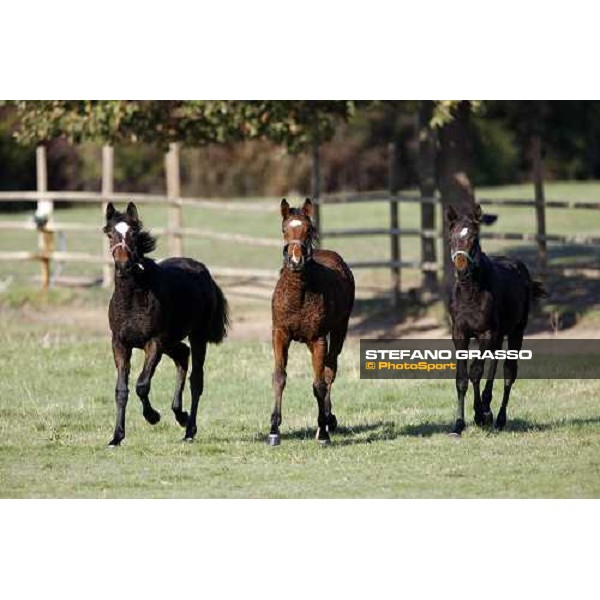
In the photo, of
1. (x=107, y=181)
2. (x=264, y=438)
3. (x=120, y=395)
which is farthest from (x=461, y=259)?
(x=107, y=181)

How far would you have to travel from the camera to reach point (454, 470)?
33.4 feet

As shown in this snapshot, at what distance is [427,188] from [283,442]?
9793mm

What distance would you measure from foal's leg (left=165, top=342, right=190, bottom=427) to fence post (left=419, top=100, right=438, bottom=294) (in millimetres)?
8311

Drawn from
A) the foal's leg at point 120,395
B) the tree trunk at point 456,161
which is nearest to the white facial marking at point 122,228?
the foal's leg at point 120,395

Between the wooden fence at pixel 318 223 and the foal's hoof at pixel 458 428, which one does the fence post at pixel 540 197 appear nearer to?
the wooden fence at pixel 318 223

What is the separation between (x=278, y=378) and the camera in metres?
10.8

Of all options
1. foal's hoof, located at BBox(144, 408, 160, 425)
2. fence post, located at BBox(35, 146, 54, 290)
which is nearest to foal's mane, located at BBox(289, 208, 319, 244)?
foal's hoof, located at BBox(144, 408, 160, 425)

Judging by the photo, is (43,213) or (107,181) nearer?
(107,181)

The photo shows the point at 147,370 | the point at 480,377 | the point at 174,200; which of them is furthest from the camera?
the point at 174,200

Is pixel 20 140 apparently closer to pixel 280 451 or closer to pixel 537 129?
pixel 537 129

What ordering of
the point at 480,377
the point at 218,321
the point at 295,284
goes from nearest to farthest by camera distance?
the point at 295,284 < the point at 480,377 < the point at 218,321

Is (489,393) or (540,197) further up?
(540,197)

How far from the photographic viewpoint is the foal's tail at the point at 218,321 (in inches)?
467

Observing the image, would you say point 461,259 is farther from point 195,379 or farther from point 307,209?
point 195,379
